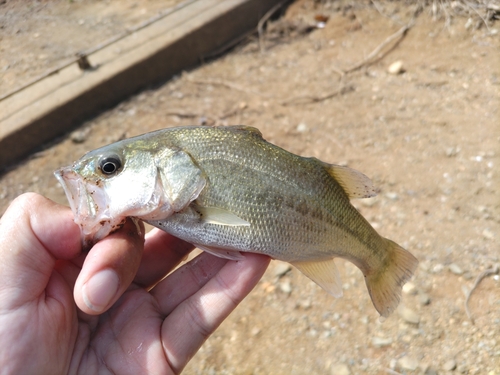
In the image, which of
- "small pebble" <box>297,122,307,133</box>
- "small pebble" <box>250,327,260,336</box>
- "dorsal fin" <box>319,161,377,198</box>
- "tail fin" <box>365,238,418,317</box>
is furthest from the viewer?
"small pebble" <box>297,122,307,133</box>

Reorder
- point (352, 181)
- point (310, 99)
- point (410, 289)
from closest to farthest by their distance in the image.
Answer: point (352, 181), point (410, 289), point (310, 99)

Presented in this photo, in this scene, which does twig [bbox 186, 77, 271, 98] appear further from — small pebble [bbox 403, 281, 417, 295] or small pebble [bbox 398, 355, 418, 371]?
small pebble [bbox 398, 355, 418, 371]

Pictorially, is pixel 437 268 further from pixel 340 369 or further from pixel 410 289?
pixel 340 369

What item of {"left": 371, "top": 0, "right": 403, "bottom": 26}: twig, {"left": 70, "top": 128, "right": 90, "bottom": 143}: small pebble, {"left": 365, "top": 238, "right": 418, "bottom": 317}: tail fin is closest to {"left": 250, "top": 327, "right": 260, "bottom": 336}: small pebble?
{"left": 365, "top": 238, "right": 418, "bottom": 317}: tail fin

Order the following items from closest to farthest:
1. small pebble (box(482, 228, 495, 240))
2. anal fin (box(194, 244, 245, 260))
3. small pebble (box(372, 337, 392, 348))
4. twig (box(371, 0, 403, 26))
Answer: anal fin (box(194, 244, 245, 260)) → small pebble (box(372, 337, 392, 348)) → small pebble (box(482, 228, 495, 240)) → twig (box(371, 0, 403, 26))

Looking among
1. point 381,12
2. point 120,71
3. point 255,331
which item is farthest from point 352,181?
point 381,12

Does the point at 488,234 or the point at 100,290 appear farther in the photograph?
the point at 488,234

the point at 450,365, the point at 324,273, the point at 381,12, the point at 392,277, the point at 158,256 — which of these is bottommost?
the point at 450,365
